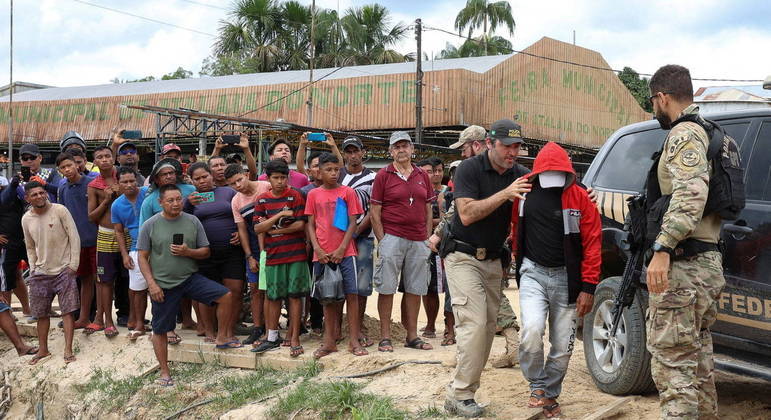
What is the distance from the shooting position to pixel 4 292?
32.2 feet

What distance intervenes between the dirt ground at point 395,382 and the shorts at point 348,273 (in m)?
0.59

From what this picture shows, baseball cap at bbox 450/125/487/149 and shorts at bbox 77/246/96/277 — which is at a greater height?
Result: baseball cap at bbox 450/125/487/149

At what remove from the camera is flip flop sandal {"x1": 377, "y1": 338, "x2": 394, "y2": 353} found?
23.7 ft

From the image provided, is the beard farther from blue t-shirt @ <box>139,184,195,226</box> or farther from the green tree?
the green tree

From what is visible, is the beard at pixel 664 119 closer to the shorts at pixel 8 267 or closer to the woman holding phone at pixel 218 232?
the woman holding phone at pixel 218 232

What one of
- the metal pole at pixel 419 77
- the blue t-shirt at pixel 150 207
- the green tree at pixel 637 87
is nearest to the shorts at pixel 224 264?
the blue t-shirt at pixel 150 207

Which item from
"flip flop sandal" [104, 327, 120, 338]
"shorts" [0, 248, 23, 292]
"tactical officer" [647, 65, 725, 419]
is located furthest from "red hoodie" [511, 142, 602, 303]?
"shorts" [0, 248, 23, 292]

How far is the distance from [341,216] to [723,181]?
376 cm

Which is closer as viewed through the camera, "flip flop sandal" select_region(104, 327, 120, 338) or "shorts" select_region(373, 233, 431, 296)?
"shorts" select_region(373, 233, 431, 296)

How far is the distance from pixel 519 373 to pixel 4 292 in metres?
6.80

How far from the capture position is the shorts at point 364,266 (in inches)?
291

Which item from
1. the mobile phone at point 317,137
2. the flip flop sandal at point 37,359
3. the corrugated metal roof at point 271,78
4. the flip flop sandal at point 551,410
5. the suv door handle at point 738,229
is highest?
the corrugated metal roof at point 271,78

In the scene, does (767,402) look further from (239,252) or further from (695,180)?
(239,252)

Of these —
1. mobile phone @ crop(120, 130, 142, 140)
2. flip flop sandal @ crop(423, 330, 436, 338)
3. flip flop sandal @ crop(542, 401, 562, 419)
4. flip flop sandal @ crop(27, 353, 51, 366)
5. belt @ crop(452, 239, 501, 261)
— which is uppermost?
mobile phone @ crop(120, 130, 142, 140)
